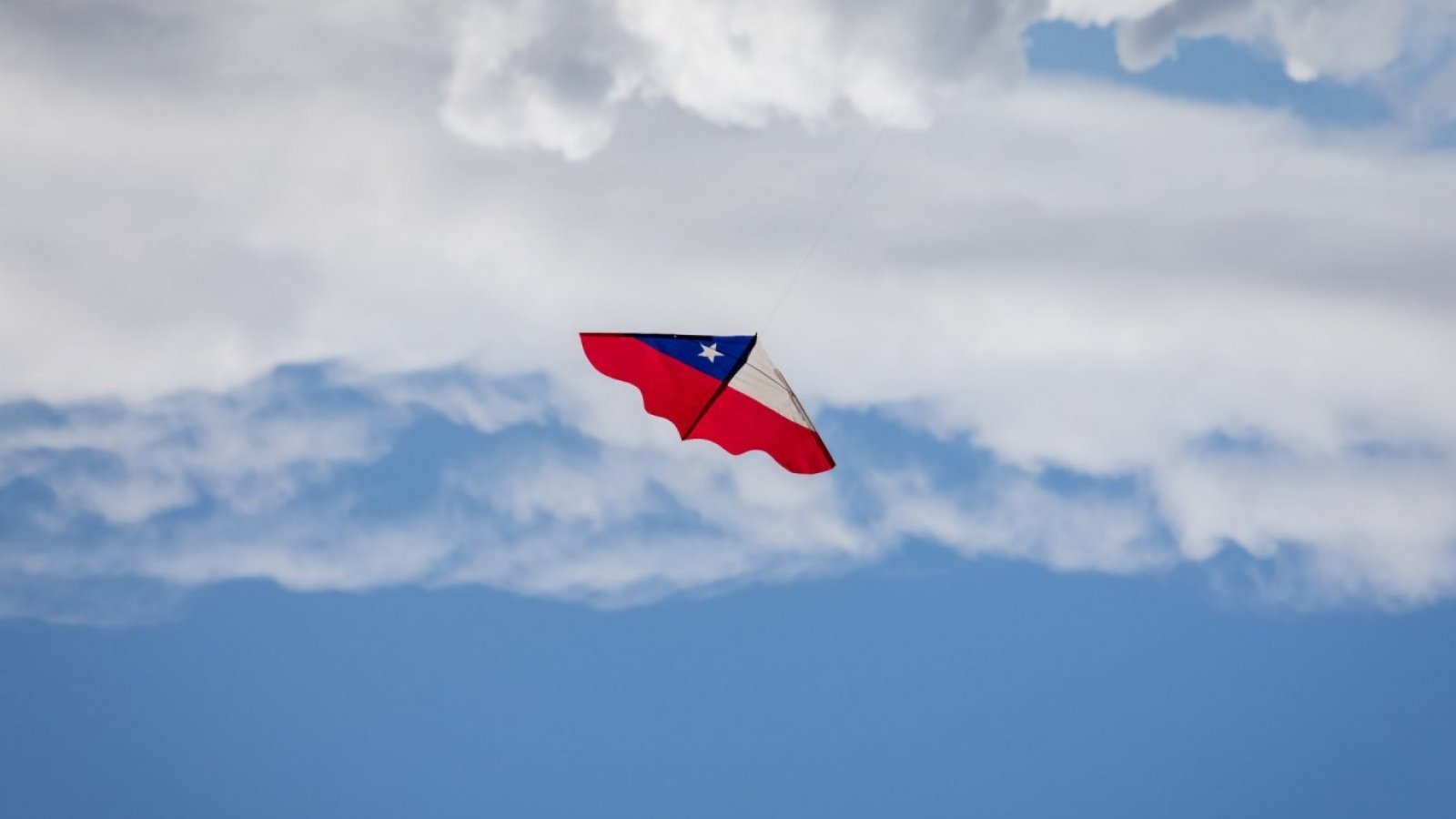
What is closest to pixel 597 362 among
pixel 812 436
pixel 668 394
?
pixel 668 394

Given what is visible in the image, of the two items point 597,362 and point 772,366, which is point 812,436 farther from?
point 597,362

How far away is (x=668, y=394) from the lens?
2228 inches

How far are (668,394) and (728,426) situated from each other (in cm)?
220

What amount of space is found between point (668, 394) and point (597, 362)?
2505mm

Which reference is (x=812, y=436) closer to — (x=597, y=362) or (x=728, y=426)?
(x=728, y=426)

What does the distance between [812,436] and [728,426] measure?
9.06 ft

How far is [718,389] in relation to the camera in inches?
2227

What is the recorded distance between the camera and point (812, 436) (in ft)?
183

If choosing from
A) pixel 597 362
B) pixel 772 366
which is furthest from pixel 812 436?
pixel 597 362

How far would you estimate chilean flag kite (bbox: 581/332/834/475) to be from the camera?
55.8 metres

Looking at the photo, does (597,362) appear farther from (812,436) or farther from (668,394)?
(812,436)

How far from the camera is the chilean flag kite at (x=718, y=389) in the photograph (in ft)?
183

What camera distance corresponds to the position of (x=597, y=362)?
5666 centimetres
